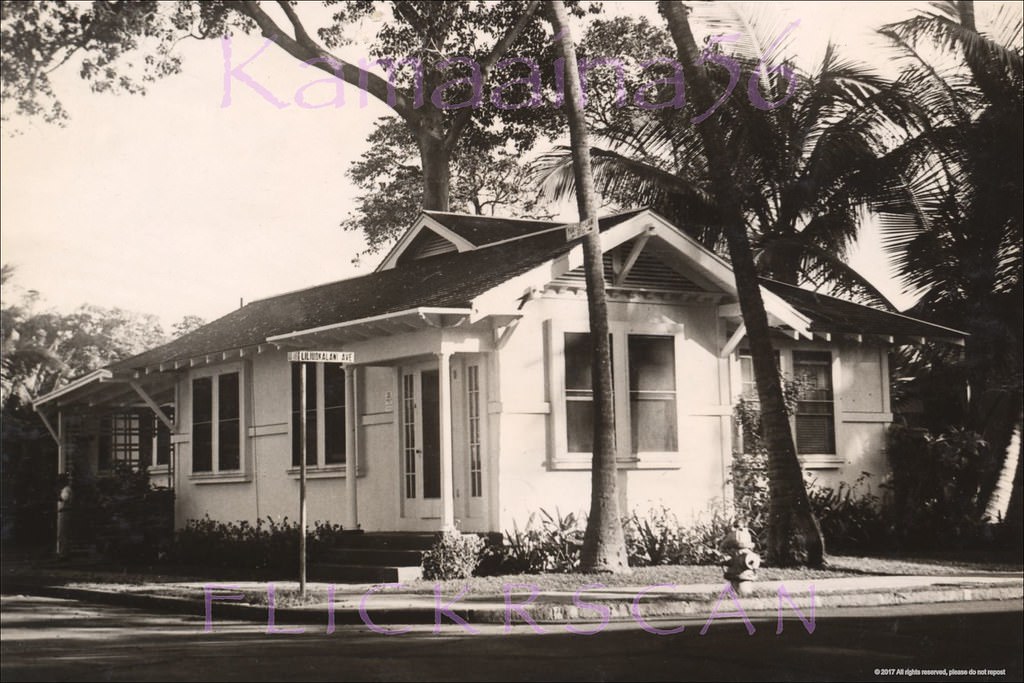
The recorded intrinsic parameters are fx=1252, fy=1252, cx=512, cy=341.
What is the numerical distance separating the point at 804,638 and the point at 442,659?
344cm

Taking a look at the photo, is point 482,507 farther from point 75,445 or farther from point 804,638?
point 75,445

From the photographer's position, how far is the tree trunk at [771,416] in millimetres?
16703

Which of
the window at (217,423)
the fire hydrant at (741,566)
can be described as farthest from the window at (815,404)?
the window at (217,423)

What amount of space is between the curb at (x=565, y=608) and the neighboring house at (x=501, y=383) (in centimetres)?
359

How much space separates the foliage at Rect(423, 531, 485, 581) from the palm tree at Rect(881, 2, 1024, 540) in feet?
34.4

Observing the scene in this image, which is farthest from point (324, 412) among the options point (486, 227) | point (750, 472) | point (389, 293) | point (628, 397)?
point (750, 472)

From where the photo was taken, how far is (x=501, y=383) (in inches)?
682

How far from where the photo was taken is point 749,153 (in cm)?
2791

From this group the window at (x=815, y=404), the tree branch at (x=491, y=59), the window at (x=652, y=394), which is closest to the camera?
the window at (x=652, y=394)

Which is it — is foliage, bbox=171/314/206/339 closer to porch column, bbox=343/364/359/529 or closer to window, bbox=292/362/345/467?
window, bbox=292/362/345/467

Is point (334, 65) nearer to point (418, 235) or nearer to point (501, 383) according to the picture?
point (418, 235)

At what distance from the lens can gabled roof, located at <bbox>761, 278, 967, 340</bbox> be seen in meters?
21.1

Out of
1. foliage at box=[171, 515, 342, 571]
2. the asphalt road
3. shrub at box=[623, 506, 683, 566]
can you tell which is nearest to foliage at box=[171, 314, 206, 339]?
foliage at box=[171, 515, 342, 571]

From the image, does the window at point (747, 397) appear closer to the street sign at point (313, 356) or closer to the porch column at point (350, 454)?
the porch column at point (350, 454)
